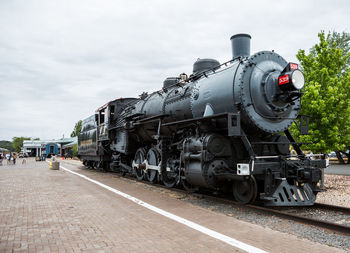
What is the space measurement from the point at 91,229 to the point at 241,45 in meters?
6.13

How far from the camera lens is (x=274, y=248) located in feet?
13.6

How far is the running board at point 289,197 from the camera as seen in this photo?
618 cm

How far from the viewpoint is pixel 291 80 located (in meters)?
6.68

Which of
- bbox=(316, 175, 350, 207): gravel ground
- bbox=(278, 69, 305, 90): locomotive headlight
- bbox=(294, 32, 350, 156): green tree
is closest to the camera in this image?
bbox=(278, 69, 305, 90): locomotive headlight

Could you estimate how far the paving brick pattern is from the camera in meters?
4.21

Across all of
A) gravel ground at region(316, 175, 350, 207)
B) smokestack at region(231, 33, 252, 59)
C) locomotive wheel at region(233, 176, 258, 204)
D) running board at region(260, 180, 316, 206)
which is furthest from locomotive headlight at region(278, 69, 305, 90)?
gravel ground at region(316, 175, 350, 207)

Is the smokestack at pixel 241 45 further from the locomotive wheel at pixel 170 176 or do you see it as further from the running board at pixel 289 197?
the locomotive wheel at pixel 170 176

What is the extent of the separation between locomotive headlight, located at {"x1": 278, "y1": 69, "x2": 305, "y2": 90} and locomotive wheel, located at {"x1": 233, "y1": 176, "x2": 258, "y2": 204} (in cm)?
232

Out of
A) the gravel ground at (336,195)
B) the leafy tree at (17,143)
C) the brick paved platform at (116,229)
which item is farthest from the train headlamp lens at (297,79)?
the leafy tree at (17,143)

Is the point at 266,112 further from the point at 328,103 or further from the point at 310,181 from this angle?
the point at 328,103

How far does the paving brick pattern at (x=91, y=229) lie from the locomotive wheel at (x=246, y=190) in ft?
6.99

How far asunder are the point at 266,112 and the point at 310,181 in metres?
1.87

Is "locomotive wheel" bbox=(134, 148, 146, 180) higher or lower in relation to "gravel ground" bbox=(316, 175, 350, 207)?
higher

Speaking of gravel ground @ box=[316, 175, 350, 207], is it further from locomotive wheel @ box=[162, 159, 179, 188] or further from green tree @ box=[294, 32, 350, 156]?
locomotive wheel @ box=[162, 159, 179, 188]
